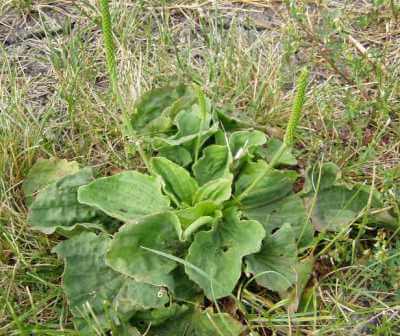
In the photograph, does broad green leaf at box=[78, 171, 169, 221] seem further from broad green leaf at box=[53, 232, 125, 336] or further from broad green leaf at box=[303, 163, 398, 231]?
broad green leaf at box=[303, 163, 398, 231]

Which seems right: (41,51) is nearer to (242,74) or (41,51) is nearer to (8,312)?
(242,74)

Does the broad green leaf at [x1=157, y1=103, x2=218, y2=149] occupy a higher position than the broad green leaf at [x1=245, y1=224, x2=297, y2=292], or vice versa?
the broad green leaf at [x1=157, y1=103, x2=218, y2=149]

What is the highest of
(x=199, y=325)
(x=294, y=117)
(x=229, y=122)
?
(x=294, y=117)

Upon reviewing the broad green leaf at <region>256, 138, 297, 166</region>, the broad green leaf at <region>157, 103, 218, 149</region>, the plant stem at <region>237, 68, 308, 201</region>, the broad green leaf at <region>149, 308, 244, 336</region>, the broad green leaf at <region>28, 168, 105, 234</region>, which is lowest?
the broad green leaf at <region>149, 308, 244, 336</region>

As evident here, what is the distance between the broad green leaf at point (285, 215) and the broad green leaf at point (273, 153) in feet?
0.44

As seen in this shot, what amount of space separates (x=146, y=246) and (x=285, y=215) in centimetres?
49

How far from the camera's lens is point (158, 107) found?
2.50 metres

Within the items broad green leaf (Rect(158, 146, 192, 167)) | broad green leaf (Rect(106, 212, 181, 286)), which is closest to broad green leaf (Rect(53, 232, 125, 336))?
broad green leaf (Rect(106, 212, 181, 286))

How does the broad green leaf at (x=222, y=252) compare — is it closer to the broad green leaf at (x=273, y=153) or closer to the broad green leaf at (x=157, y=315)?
the broad green leaf at (x=157, y=315)

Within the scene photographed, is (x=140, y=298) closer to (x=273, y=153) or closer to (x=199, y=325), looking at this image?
(x=199, y=325)

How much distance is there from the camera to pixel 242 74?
8.89ft

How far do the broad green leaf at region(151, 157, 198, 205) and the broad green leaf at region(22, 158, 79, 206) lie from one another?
36 centimetres

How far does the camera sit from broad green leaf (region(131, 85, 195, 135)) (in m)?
2.42

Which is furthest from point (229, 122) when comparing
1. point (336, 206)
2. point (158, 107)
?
point (336, 206)
